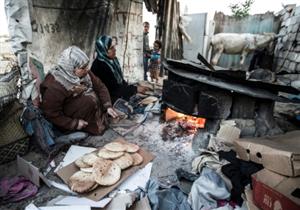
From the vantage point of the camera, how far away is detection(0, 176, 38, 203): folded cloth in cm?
201

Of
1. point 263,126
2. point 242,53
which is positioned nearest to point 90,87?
point 263,126

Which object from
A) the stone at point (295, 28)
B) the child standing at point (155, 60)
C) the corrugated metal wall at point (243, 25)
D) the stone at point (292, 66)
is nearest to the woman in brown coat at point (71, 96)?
the child standing at point (155, 60)

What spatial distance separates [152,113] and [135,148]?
1.36 metres

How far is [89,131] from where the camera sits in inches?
125

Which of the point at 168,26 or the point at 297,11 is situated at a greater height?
the point at 297,11

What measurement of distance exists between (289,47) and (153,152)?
5005 millimetres

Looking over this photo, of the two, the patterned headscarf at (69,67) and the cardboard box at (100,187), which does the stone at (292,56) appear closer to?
the cardboard box at (100,187)

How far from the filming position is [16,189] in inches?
81.9

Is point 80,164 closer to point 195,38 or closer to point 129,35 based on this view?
point 129,35

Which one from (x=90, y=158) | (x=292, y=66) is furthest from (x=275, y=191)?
(x=292, y=66)

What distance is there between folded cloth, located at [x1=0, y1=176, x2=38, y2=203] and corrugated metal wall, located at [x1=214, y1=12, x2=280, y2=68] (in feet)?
25.2

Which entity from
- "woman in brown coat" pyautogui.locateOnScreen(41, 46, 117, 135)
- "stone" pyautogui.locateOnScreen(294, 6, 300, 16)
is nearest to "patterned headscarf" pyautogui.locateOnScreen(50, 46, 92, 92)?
"woman in brown coat" pyautogui.locateOnScreen(41, 46, 117, 135)

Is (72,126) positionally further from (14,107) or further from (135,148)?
(135,148)

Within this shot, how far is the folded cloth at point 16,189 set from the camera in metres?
2.01
